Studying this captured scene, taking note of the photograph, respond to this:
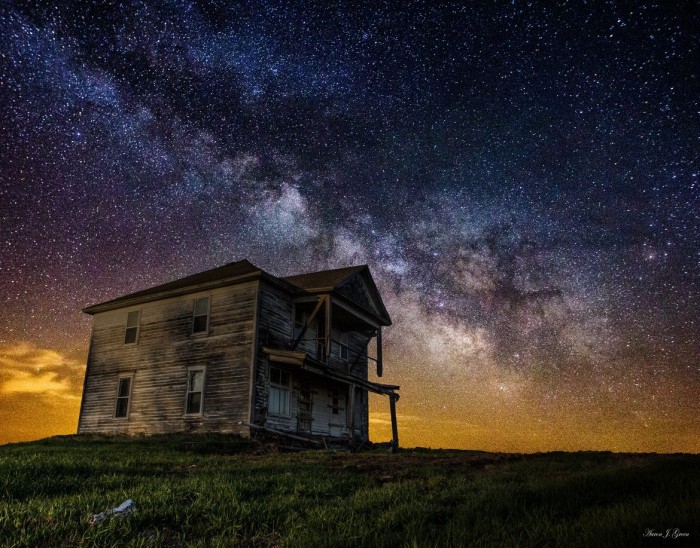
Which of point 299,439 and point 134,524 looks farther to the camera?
point 299,439

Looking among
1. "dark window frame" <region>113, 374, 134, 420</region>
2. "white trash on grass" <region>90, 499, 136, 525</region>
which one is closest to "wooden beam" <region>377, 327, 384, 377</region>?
"dark window frame" <region>113, 374, 134, 420</region>

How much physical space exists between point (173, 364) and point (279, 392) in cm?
470

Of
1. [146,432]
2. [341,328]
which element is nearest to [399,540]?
[146,432]

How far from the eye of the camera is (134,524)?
4891mm

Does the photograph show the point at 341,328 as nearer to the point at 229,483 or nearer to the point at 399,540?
the point at 229,483

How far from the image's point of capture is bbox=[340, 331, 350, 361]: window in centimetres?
2573

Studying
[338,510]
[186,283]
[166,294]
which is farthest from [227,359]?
[338,510]

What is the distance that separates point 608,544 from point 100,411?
940 inches

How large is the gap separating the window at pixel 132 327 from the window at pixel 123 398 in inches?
70.1

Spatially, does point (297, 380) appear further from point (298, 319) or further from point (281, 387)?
point (298, 319)

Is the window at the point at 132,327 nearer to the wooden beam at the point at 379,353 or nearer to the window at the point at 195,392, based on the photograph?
the window at the point at 195,392

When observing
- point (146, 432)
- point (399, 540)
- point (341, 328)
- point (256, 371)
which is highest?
point (341, 328)

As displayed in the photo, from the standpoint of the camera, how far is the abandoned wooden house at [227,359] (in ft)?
63.8

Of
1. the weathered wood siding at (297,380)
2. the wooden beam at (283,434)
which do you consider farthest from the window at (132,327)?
the wooden beam at (283,434)
